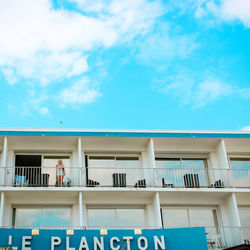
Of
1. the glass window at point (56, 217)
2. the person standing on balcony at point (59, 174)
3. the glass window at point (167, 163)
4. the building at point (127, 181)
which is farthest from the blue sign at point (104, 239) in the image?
the glass window at point (167, 163)

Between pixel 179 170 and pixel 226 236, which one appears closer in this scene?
pixel 226 236

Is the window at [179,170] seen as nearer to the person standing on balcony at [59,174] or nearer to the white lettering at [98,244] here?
the person standing on balcony at [59,174]

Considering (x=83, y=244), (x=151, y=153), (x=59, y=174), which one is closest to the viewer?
(x=83, y=244)

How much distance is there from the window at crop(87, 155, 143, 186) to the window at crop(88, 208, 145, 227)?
3.93 ft

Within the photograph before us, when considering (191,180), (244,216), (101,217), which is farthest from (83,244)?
(244,216)

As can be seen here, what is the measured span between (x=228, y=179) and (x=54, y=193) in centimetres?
747

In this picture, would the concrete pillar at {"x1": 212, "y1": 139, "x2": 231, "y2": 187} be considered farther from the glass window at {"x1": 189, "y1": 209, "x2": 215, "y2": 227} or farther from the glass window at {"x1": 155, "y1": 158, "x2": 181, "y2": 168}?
the glass window at {"x1": 155, "y1": 158, "x2": 181, "y2": 168}

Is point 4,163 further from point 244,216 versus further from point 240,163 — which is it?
point 240,163

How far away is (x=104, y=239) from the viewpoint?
53.0 feet

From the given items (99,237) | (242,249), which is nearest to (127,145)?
(99,237)

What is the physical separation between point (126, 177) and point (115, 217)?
191cm

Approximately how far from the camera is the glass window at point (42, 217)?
19156 mm

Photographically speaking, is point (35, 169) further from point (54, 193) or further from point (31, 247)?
point (31, 247)

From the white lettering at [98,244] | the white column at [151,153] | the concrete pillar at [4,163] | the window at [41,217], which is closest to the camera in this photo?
the white lettering at [98,244]
